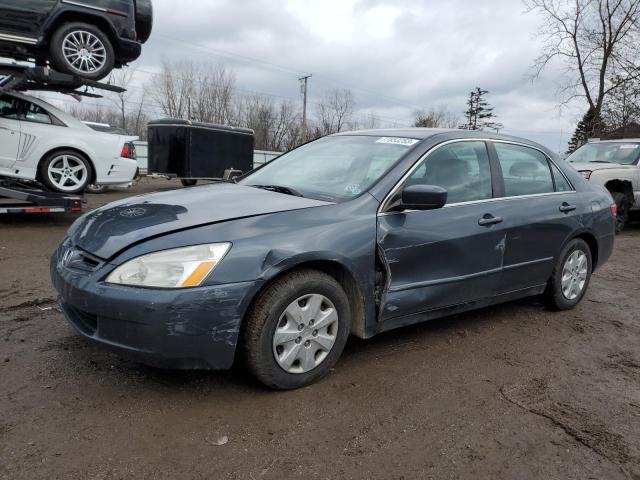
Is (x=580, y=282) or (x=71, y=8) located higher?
(x=71, y=8)

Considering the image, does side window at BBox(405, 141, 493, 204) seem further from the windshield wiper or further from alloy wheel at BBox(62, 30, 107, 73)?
alloy wheel at BBox(62, 30, 107, 73)

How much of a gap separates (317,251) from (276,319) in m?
0.44

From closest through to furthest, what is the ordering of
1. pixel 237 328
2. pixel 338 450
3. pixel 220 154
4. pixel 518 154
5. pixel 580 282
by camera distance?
pixel 338 450
pixel 237 328
pixel 518 154
pixel 580 282
pixel 220 154

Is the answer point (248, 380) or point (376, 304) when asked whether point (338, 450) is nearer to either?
point (248, 380)

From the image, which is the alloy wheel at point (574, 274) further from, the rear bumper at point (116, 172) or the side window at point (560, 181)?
the rear bumper at point (116, 172)

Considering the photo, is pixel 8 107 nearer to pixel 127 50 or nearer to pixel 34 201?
pixel 34 201

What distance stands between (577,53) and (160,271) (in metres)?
23.8

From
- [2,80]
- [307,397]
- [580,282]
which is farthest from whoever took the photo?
[2,80]

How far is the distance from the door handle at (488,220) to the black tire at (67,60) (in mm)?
6869

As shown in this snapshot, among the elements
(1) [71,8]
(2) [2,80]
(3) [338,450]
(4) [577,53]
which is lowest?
(3) [338,450]

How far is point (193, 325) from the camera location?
2.62 meters

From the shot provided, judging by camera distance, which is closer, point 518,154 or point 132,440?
point 132,440

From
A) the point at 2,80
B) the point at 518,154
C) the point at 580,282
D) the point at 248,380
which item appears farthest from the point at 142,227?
the point at 2,80

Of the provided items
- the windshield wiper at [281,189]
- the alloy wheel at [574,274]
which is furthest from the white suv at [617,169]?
the windshield wiper at [281,189]
